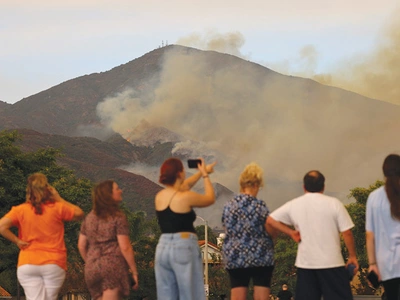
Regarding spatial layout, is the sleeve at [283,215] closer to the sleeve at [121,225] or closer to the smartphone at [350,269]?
the smartphone at [350,269]

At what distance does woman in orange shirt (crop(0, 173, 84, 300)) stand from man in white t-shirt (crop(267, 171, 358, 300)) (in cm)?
250

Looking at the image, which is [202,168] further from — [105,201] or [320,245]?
[320,245]

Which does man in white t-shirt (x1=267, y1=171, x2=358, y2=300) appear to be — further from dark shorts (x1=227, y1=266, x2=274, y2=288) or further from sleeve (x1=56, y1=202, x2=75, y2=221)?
sleeve (x1=56, y1=202, x2=75, y2=221)

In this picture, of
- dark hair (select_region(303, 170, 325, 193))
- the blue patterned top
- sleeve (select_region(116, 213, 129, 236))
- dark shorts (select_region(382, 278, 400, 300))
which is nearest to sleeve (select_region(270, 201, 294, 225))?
dark hair (select_region(303, 170, 325, 193))

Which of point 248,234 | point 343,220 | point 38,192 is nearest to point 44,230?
point 38,192

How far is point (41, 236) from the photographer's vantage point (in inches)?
493

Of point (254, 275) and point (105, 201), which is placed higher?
point (105, 201)

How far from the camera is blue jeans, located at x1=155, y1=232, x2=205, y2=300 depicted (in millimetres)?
12219

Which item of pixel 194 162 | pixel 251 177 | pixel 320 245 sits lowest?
pixel 320 245

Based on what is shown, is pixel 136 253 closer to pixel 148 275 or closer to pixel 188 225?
pixel 148 275

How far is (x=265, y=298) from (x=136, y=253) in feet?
218

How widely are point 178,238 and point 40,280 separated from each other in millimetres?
1673

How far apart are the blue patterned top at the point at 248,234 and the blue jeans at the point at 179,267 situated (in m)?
0.61

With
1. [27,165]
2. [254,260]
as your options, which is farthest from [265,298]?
[27,165]
